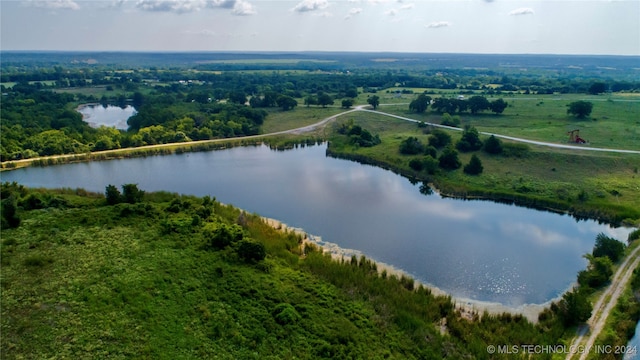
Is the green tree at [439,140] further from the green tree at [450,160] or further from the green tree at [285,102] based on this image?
the green tree at [285,102]

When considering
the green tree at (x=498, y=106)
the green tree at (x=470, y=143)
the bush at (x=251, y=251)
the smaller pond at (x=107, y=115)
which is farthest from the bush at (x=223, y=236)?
the green tree at (x=498, y=106)

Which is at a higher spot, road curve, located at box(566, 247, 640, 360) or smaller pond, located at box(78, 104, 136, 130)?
smaller pond, located at box(78, 104, 136, 130)

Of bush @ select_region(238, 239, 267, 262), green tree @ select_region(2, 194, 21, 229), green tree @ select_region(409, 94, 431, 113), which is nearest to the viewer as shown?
bush @ select_region(238, 239, 267, 262)

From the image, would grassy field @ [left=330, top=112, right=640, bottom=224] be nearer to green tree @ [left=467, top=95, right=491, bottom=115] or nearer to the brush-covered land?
the brush-covered land

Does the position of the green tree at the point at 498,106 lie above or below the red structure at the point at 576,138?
above

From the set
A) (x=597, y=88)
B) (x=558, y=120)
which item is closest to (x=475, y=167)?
(x=558, y=120)

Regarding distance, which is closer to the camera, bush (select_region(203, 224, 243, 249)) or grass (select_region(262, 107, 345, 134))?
bush (select_region(203, 224, 243, 249))

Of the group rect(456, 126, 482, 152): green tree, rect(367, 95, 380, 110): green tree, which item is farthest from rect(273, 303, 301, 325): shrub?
rect(367, 95, 380, 110): green tree
